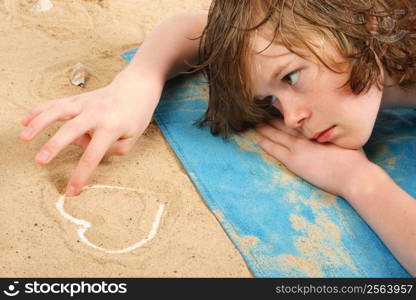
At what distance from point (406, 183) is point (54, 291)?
96 centimetres

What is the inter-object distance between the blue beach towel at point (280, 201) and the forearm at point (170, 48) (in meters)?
0.14

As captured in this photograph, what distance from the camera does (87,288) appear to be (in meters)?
1.35

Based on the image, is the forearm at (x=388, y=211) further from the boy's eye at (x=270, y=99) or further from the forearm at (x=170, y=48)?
the forearm at (x=170, y=48)

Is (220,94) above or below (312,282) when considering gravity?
above

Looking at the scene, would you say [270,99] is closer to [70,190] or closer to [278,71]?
[278,71]

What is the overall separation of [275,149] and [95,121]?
0.52 m

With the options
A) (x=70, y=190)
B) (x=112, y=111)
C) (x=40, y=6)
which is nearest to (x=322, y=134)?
(x=112, y=111)

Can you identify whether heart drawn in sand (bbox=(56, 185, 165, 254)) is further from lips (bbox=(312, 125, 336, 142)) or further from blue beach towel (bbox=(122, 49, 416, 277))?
lips (bbox=(312, 125, 336, 142))

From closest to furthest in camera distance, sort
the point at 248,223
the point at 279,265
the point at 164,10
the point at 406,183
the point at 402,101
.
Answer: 1. the point at 279,265
2. the point at 248,223
3. the point at 406,183
4. the point at 402,101
5. the point at 164,10

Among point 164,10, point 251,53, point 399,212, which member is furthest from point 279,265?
point 164,10

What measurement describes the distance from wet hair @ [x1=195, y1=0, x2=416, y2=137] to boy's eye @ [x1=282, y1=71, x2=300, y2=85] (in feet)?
0.18

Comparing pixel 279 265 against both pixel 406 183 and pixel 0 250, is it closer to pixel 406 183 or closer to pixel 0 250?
pixel 406 183

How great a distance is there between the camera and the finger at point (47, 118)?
157 centimetres

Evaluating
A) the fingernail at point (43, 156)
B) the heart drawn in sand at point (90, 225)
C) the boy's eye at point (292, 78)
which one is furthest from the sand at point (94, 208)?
the boy's eye at point (292, 78)
